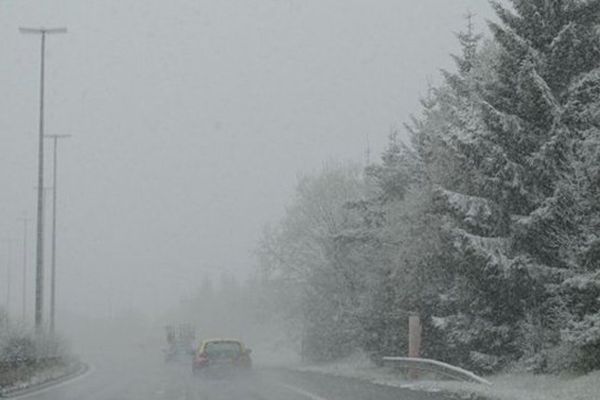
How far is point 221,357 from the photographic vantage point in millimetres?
30109

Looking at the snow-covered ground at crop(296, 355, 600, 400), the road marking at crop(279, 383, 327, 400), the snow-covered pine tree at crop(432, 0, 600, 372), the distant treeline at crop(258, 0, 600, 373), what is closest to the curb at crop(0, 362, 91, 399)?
the road marking at crop(279, 383, 327, 400)

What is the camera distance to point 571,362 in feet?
69.6

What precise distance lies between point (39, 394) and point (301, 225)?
33.9 m

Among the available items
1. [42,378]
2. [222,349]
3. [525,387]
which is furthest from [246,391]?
[42,378]

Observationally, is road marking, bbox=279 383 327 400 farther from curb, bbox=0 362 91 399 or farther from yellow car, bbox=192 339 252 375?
curb, bbox=0 362 91 399

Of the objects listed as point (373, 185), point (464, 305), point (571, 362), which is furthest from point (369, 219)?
point (571, 362)

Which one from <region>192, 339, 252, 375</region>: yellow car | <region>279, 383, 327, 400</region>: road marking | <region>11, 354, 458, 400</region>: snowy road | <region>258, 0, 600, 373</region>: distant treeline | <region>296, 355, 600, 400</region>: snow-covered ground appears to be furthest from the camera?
<region>192, 339, 252, 375</region>: yellow car

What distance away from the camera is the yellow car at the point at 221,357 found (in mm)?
30000

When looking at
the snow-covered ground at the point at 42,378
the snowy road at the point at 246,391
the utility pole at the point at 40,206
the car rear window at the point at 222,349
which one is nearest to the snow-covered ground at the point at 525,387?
the snowy road at the point at 246,391

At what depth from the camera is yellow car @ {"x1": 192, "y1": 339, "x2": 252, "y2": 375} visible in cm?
3000

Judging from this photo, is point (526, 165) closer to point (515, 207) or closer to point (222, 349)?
point (515, 207)

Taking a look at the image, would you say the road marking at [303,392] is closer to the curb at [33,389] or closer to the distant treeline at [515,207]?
the distant treeline at [515,207]

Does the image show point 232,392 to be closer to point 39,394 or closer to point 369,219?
point 39,394

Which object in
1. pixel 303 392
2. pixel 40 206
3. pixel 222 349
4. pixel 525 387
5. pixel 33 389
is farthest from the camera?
pixel 40 206
